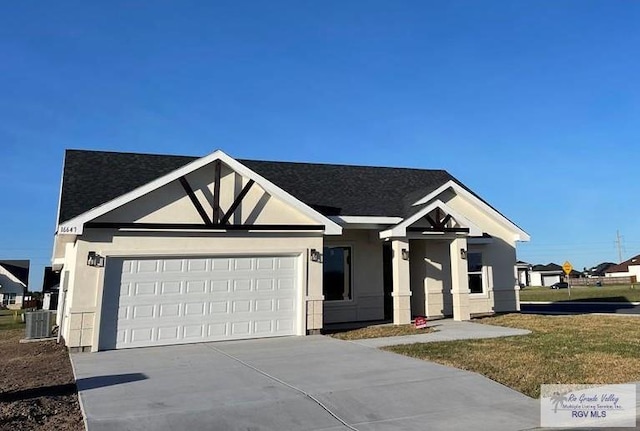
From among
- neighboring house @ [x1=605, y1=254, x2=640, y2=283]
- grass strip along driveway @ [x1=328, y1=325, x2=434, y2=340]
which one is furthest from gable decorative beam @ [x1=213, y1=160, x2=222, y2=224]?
neighboring house @ [x1=605, y1=254, x2=640, y2=283]

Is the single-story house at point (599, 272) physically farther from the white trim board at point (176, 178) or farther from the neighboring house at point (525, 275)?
the white trim board at point (176, 178)

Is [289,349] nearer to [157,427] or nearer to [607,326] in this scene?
[157,427]

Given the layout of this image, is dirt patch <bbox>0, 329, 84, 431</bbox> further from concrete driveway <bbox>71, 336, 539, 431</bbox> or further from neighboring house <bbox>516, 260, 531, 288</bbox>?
neighboring house <bbox>516, 260, 531, 288</bbox>

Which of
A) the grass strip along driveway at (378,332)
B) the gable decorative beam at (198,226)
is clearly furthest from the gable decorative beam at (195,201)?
the grass strip along driveway at (378,332)

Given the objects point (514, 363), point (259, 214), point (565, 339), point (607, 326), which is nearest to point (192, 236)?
point (259, 214)

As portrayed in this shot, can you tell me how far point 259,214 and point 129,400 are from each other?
7251mm

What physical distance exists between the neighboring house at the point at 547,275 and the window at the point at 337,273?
77.4 m

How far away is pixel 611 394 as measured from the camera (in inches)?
271

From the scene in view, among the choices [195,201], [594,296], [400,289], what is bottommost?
[594,296]

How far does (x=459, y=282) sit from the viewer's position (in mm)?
15930

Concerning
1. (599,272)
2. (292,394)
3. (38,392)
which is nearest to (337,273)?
(292,394)

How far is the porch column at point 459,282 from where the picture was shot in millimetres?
15930

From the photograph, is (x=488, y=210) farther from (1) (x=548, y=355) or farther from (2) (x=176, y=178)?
(2) (x=176, y=178)

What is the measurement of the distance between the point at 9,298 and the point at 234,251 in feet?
186
